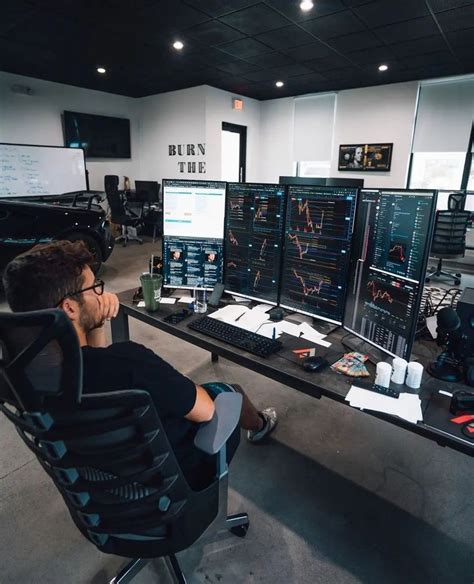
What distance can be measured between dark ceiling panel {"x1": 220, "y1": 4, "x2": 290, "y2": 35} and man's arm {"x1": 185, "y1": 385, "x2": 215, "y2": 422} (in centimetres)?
381

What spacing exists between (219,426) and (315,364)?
0.44m

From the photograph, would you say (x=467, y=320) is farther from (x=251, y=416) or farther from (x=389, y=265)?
(x=251, y=416)

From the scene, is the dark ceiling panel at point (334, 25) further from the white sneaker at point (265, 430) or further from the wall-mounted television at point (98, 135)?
the wall-mounted television at point (98, 135)

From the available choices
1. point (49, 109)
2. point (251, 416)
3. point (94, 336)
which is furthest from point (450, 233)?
point (49, 109)

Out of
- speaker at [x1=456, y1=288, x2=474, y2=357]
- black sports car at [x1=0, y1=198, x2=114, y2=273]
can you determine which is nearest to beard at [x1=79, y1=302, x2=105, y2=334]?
speaker at [x1=456, y1=288, x2=474, y2=357]

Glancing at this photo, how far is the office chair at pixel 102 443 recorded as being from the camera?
66cm

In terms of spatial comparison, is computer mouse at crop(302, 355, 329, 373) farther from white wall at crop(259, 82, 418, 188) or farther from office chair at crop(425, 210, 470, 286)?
white wall at crop(259, 82, 418, 188)

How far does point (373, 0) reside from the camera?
3.24 meters

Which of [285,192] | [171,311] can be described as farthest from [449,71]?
[171,311]

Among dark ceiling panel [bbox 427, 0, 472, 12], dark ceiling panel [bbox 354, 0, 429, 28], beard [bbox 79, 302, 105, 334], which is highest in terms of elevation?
dark ceiling panel [bbox 354, 0, 429, 28]

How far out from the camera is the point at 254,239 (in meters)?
1.89

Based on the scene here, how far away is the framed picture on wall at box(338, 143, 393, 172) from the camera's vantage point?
628 centimetres

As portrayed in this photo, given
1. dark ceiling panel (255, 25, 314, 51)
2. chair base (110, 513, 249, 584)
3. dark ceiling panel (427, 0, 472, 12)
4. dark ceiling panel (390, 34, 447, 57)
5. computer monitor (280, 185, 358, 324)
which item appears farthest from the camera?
dark ceiling panel (390, 34, 447, 57)

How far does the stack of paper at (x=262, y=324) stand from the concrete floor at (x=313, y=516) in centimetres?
69
